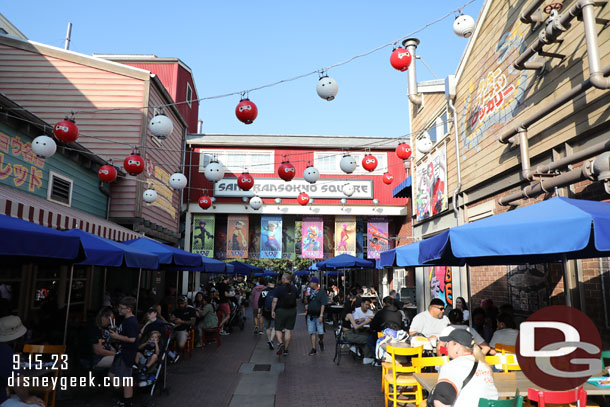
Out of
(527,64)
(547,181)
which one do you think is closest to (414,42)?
(527,64)

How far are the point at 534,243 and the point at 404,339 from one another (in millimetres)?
4119

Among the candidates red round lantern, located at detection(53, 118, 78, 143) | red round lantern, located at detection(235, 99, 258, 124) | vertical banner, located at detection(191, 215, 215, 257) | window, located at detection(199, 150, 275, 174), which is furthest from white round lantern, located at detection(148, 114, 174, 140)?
window, located at detection(199, 150, 275, 174)

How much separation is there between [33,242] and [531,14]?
8.51 metres

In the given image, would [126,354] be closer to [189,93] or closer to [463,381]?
[463,381]

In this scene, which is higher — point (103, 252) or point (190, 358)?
point (103, 252)

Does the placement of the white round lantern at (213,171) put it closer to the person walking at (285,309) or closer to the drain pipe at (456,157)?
the person walking at (285,309)

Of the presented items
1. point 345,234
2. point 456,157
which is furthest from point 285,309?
point 345,234

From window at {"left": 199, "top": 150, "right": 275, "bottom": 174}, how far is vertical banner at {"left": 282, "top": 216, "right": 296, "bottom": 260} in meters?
3.01

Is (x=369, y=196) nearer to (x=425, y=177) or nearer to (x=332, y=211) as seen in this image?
(x=332, y=211)

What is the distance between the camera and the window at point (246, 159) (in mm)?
24312

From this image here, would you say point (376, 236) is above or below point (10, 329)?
above

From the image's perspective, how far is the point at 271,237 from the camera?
2341 centimetres

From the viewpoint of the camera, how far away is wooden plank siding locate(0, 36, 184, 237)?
49.8ft

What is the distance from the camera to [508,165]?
8.80 meters
